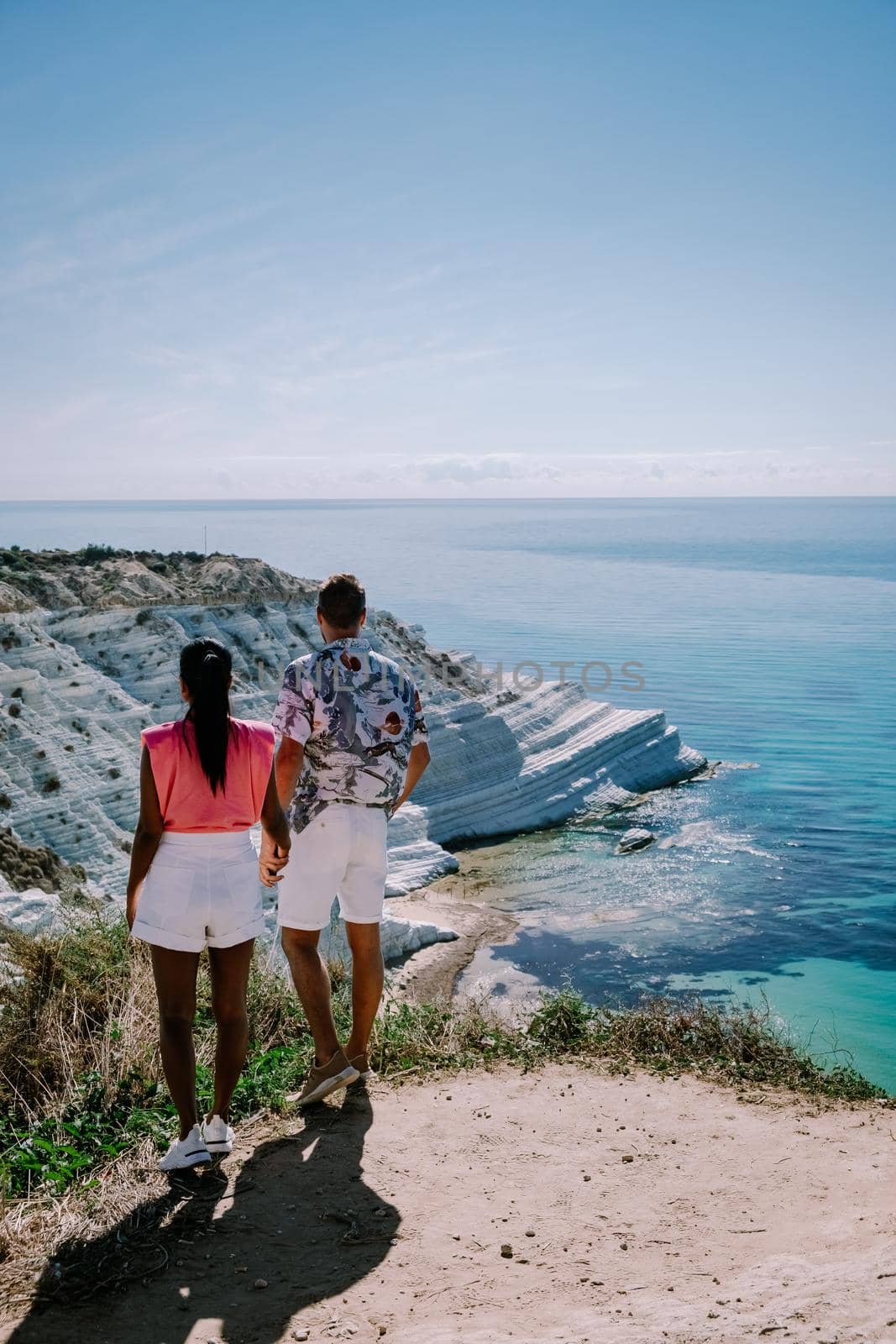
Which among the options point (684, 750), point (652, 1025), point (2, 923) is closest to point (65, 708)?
point (2, 923)

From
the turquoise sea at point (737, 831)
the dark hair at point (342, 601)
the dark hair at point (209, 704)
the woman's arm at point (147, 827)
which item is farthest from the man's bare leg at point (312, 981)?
the turquoise sea at point (737, 831)

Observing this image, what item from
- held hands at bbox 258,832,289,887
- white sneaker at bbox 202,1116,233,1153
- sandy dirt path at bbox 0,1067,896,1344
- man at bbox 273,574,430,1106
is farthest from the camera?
man at bbox 273,574,430,1106

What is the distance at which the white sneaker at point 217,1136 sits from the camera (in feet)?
12.3

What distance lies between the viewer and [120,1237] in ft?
10.6

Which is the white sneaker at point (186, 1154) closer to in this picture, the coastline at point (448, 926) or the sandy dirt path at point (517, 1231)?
the sandy dirt path at point (517, 1231)

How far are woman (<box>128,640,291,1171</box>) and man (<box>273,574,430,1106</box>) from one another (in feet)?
1.52

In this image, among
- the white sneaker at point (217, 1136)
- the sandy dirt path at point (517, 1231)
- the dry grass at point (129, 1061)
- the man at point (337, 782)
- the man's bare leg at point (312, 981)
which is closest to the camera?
the sandy dirt path at point (517, 1231)

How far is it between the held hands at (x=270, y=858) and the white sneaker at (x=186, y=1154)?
0.96m

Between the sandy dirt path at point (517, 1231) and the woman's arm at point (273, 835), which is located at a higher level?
the woman's arm at point (273, 835)

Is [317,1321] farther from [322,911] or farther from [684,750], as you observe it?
[684,750]

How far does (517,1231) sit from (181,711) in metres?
13.7

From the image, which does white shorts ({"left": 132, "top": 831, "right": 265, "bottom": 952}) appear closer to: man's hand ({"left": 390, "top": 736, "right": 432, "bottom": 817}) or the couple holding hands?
the couple holding hands

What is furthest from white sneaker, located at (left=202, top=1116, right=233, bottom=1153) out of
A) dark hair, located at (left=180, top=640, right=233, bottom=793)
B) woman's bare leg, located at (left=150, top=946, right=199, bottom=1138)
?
dark hair, located at (left=180, top=640, right=233, bottom=793)

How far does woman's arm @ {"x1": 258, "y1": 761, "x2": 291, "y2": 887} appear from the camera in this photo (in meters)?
3.76
